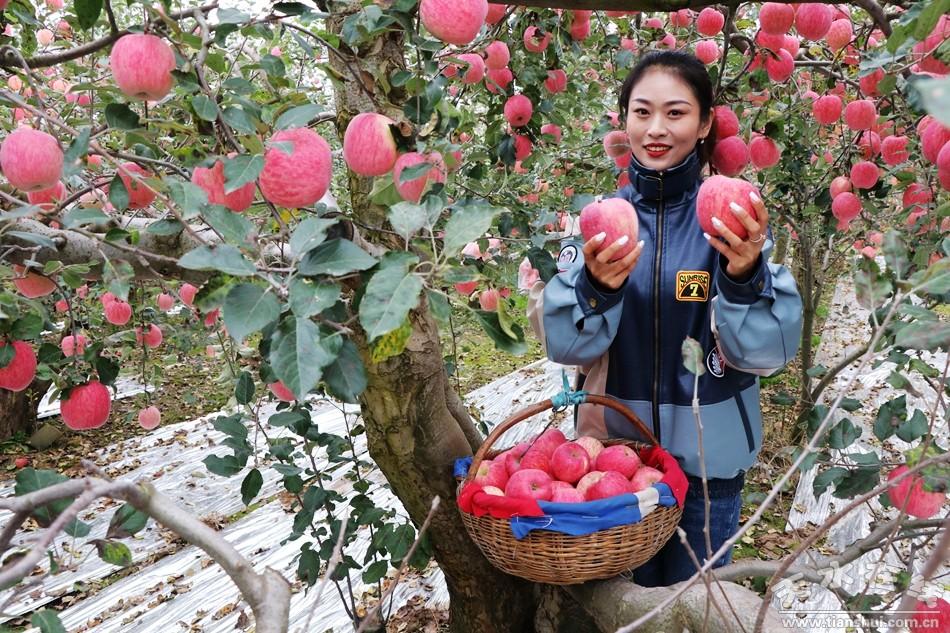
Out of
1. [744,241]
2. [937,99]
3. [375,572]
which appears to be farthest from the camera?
[375,572]

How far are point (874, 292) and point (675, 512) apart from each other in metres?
0.68

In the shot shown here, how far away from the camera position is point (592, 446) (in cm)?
140

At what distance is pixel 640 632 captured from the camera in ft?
3.54

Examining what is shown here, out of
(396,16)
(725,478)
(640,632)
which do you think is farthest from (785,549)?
(396,16)

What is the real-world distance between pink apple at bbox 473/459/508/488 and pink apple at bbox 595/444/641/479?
0.64ft

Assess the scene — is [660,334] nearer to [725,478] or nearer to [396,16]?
[725,478]

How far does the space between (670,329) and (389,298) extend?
2.77 ft

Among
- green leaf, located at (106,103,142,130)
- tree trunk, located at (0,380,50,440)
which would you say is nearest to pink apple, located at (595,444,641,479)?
green leaf, located at (106,103,142,130)

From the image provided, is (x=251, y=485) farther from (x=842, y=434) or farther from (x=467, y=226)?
(x=842, y=434)

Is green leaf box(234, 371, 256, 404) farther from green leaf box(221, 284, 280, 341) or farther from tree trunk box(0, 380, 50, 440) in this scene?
tree trunk box(0, 380, 50, 440)

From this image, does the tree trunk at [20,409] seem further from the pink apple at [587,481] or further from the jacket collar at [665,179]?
the jacket collar at [665,179]

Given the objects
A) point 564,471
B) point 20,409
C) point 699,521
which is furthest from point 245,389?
point 20,409

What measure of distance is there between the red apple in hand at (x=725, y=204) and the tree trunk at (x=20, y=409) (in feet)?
15.3

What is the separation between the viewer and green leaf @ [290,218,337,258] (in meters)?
0.73
